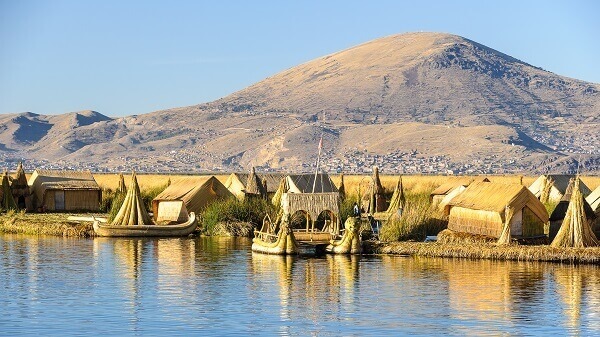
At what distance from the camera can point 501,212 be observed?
32125 mm

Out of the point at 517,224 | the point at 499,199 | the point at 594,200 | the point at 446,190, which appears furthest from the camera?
the point at 446,190

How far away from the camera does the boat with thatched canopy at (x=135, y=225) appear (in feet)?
124

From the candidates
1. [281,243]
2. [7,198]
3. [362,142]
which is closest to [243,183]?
[7,198]

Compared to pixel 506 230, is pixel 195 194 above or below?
above

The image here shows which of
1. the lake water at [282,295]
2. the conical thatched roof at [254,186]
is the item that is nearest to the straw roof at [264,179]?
the conical thatched roof at [254,186]

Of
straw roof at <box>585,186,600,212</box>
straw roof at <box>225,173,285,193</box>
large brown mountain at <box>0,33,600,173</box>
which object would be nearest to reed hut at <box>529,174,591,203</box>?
straw roof at <box>585,186,600,212</box>

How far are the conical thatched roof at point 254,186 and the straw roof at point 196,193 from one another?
1759mm

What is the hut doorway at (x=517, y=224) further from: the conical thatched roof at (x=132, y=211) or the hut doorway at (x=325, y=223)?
the conical thatched roof at (x=132, y=211)

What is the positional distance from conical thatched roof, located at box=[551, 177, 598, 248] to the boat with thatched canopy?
40.0ft

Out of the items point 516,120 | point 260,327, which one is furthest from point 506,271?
point 516,120

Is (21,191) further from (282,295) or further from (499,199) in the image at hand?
(282,295)

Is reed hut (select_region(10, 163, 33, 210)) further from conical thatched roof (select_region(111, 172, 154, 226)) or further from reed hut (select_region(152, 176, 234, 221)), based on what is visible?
conical thatched roof (select_region(111, 172, 154, 226))

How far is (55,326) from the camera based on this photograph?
67.3 feet

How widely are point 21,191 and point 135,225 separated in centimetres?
1152
